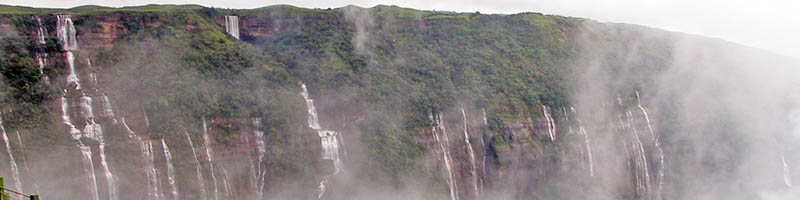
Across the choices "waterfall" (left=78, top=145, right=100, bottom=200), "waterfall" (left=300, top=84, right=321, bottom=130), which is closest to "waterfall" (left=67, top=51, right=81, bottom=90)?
"waterfall" (left=78, top=145, right=100, bottom=200)

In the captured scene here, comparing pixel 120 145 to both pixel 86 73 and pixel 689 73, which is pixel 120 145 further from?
pixel 689 73

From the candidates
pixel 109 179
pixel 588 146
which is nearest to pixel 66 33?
pixel 109 179

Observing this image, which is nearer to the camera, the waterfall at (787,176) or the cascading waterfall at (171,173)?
the cascading waterfall at (171,173)

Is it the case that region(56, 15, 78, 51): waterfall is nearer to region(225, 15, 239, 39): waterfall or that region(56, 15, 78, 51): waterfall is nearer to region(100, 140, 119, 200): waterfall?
region(100, 140, 119, 200): waterfall

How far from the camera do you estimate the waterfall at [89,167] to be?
41531 mm

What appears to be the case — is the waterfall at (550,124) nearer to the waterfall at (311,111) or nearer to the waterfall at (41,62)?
the waterfall at (311,111)

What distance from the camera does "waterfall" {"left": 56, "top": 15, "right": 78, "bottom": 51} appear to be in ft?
151

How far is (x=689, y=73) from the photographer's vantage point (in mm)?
72812

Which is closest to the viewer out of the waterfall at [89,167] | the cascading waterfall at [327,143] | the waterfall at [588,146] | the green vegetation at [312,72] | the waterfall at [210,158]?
the waterfall at [89,167]

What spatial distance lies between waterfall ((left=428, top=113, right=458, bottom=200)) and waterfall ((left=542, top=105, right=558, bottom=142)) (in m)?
10.6

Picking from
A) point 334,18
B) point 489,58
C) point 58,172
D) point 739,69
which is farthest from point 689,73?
point 58,172

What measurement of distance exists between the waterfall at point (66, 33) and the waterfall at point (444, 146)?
2879 cm

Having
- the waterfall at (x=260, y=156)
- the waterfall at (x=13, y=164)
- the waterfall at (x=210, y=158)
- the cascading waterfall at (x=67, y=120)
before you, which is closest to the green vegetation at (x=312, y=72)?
the waterfall at (x=260, y=156)

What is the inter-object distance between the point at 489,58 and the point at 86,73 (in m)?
38.0
